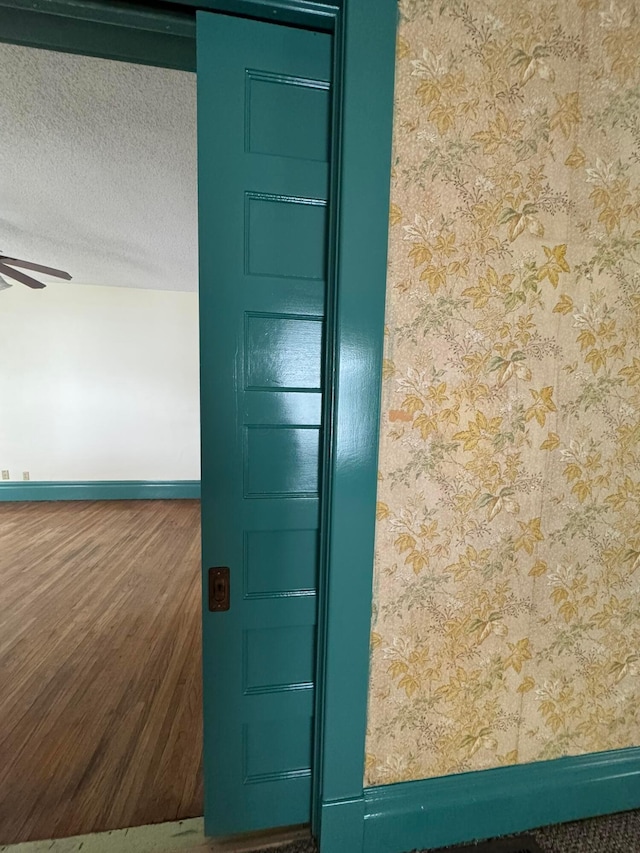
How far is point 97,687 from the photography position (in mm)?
1817

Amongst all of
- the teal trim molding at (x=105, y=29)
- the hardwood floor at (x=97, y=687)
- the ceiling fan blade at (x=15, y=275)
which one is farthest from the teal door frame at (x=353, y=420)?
the ceiling fan blade at (x=15, y=275)

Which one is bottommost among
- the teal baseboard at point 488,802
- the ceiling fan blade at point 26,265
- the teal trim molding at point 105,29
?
the teal baseboard at point 488,802

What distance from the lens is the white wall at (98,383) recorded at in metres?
4.64

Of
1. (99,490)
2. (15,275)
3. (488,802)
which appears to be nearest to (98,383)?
(99,490)

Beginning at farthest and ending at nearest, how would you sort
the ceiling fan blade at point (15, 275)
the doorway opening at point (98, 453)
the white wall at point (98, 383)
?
1. the white wall at point (98, 383)
2. the ceiling fan blade at point (15, 275)
3. the doorway opening at point (98, 453)

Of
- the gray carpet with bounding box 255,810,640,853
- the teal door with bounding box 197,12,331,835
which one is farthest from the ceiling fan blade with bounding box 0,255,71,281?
the gray carpet with bounding box 255,810,640,853

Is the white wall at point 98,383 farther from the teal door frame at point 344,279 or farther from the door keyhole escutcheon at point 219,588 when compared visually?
the door keyhole escutcheon at point 219,588

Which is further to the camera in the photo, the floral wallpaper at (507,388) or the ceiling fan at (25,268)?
the ceiling fan at (25,268)

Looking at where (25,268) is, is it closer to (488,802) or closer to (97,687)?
(97,687)

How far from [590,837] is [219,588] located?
1.41m

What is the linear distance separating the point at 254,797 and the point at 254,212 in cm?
169

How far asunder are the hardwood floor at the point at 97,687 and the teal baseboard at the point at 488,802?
2.08 ft

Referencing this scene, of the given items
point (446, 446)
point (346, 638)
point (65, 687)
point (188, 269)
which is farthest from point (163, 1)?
point (188, 269)

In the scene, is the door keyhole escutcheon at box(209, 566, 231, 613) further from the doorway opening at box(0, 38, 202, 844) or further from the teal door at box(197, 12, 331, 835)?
the doorway opening at box(0, 38, 202, 844)
